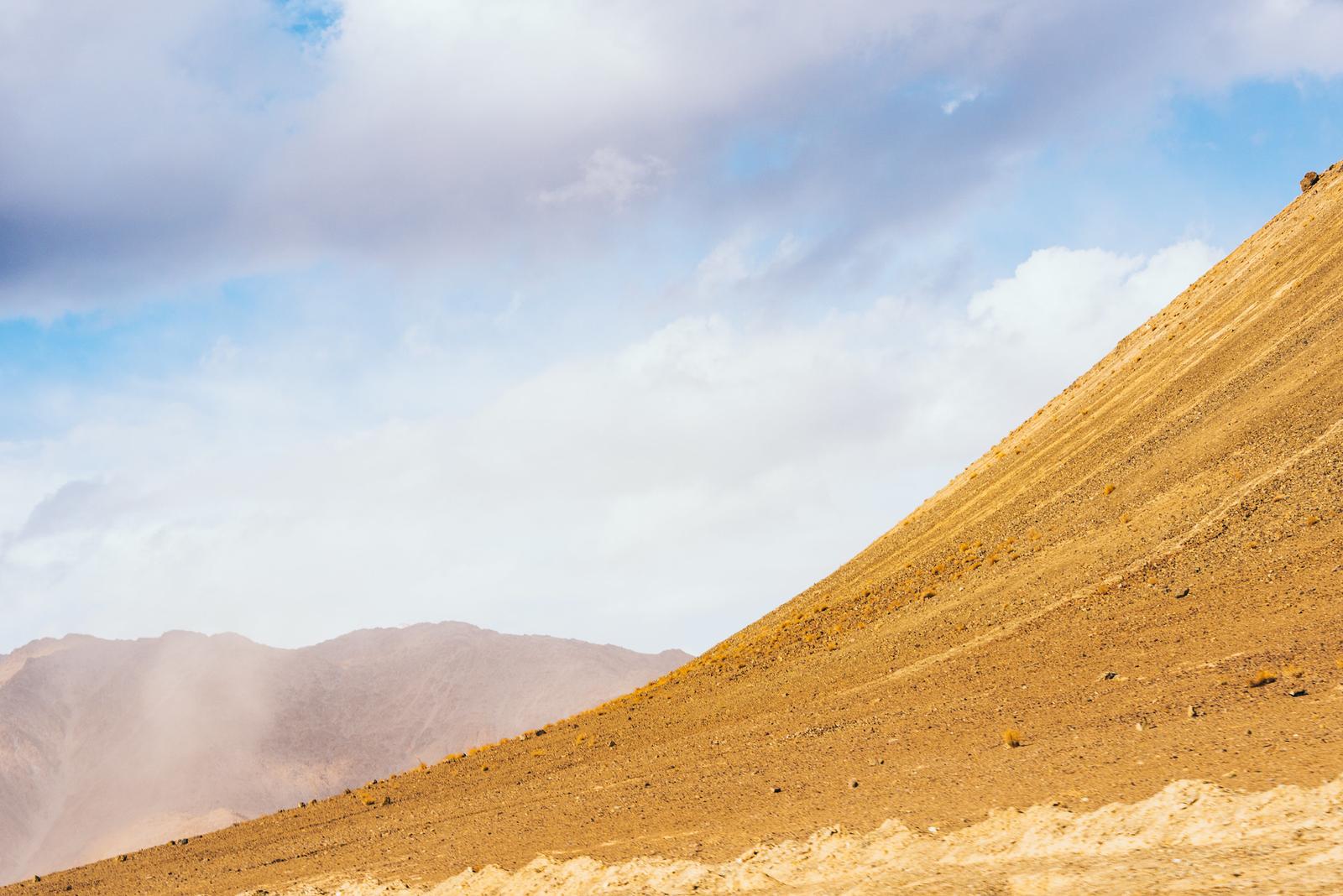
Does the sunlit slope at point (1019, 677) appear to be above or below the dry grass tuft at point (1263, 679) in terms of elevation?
above

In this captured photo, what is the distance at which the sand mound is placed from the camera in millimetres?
12305

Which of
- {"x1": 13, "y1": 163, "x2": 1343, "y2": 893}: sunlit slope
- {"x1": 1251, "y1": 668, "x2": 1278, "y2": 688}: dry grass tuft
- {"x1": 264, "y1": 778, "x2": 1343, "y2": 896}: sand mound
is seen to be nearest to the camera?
{"x1": 264, "y1": 778, "x2": 1343, "y2": 896}: sand mound

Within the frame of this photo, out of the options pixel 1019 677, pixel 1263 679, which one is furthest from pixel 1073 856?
pixel 1019 677

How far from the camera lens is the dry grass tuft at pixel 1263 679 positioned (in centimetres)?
2062

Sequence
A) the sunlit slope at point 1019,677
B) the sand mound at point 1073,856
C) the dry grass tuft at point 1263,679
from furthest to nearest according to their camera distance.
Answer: the dry grass tuft at point 1263,679 < the sunlit slope at point 1019,677 < the sand mound at point 1073,856

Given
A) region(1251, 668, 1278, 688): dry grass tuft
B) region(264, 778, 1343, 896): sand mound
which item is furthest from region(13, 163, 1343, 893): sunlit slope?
region(264, 778, 1343, 896): sand mound

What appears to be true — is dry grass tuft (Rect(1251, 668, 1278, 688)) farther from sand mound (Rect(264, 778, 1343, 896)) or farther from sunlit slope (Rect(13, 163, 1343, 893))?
sand mound (Rect(264, 778, 1343, 896))

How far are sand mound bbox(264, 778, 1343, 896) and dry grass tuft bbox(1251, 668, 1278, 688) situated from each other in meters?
6.07

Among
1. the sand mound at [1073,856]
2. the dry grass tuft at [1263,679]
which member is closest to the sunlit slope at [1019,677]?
the dry grass tuft at [1263,679]

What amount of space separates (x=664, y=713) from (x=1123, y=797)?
2406 cm

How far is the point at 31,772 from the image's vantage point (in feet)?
620

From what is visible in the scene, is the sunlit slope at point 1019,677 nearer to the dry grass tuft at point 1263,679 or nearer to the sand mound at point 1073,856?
the dry grass tuft at point 1263,679

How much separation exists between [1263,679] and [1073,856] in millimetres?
8967

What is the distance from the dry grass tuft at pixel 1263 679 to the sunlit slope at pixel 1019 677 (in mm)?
190
